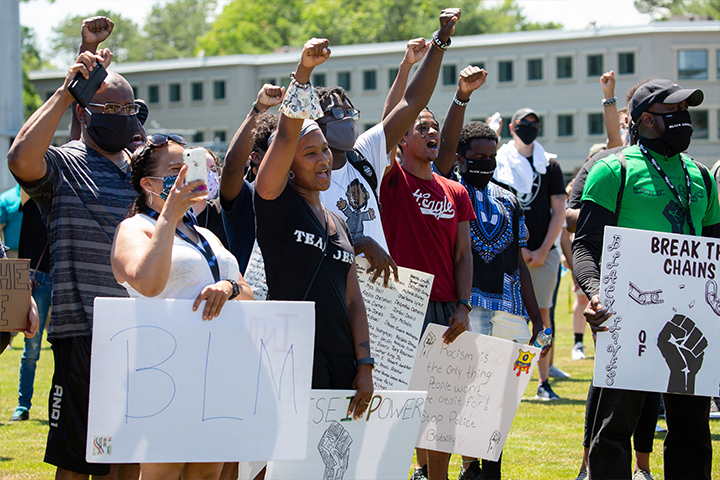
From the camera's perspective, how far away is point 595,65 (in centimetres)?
5953

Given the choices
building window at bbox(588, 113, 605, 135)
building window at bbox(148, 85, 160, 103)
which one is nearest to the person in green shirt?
building window at bbox(588, 113, 605, 135)

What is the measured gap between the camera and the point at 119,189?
4.59m

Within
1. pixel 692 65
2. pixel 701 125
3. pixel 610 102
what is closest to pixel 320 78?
pixel 692 65

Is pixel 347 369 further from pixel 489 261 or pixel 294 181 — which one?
pixel 489 261

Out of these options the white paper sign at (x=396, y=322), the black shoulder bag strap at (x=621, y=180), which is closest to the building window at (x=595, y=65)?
the black shoulder bag strap at (x=621, y=180)

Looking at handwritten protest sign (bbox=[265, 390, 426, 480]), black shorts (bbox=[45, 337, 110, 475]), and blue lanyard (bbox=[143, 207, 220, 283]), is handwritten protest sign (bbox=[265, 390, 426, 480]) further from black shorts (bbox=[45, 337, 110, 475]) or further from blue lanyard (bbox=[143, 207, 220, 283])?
black shorts (bbox=[45, 337, 110, 475])

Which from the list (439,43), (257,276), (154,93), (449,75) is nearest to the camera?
(257,276)

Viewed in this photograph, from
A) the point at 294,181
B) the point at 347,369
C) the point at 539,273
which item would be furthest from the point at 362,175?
the point at 539,273

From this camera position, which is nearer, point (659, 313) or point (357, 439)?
point (357, 439)

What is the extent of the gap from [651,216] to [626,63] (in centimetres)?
5726

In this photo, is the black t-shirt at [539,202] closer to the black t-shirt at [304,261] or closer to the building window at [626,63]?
the black t-shirt at [304,261]

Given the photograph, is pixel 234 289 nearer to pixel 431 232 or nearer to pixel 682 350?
pixel 431 232

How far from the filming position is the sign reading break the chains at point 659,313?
15.7 ft

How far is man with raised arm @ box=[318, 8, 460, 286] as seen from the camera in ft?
15.6
